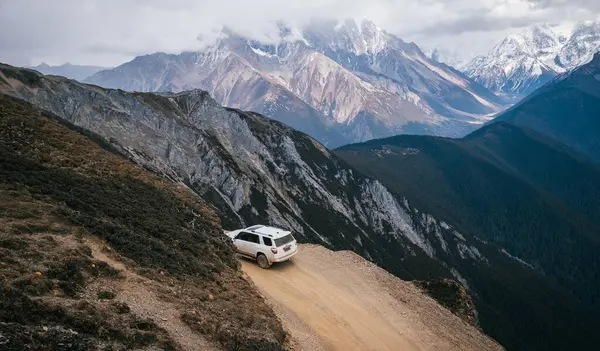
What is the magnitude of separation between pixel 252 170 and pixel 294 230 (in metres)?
23.1

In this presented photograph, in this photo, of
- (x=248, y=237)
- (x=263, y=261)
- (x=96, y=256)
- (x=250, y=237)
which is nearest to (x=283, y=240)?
(x=263, y=261)

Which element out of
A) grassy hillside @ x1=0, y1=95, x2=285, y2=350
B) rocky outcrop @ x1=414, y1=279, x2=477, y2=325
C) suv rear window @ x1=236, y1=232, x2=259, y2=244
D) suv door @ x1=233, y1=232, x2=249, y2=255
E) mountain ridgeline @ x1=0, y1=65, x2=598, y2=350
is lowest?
mountain ridgeline @ x1=0, y1=65, x2=598, y2=350

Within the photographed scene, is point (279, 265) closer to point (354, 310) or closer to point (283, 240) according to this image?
point (283, 240)

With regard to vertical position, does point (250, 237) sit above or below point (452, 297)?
above

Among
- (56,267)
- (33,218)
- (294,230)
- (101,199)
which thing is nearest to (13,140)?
(101,199)

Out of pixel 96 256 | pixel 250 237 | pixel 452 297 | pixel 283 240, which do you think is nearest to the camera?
pixel 96 256

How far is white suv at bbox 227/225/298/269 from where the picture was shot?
27844 millimetres

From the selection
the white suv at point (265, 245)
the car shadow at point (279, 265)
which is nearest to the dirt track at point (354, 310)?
the car shadow at point (279, 265)

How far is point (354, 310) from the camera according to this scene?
24.4 meters

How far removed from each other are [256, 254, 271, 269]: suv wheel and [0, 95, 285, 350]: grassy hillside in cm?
271

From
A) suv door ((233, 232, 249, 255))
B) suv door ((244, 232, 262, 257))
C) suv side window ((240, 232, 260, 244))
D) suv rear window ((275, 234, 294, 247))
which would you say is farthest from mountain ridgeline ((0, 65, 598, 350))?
suv rear window ((275, 234, 294, 247))

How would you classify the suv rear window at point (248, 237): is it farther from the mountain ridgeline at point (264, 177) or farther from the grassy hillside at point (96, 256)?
the mountain ridgeline at point (264, 177)

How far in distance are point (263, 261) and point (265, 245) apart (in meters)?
1.12

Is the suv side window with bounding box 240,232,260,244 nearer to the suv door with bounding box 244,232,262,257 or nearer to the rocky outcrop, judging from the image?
the suv door with bounding box 244,232,262,257
